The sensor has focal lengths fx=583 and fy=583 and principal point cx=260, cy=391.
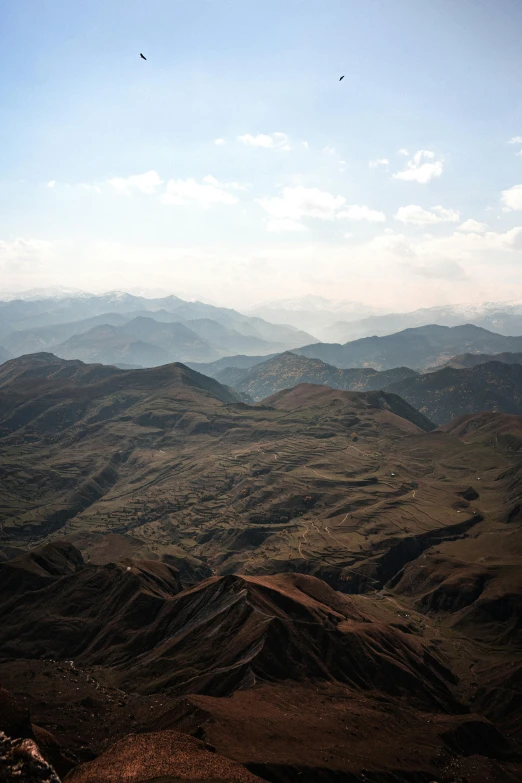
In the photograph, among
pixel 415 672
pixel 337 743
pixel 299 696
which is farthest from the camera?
pixel 415 672

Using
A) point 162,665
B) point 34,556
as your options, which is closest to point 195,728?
point 162,665

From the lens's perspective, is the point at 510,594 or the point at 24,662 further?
the point at 510,594

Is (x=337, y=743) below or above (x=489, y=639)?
above

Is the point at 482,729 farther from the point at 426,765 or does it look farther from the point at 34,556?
the point at 34,556

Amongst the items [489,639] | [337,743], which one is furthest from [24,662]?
[489,639]

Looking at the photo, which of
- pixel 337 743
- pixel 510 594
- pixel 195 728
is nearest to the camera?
pixel 195 728

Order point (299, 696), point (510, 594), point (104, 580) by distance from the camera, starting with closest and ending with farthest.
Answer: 1. point (299, 696)
2. point (104, 580)
3. point (510, 594)

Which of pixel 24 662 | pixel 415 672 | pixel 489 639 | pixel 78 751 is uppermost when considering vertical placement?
pixel 78 751

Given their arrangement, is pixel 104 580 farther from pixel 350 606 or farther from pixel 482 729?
pixel 482 729

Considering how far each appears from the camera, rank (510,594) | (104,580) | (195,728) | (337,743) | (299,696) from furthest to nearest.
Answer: (510,594), (104,580), (299,696), (337,743), (195,728)
